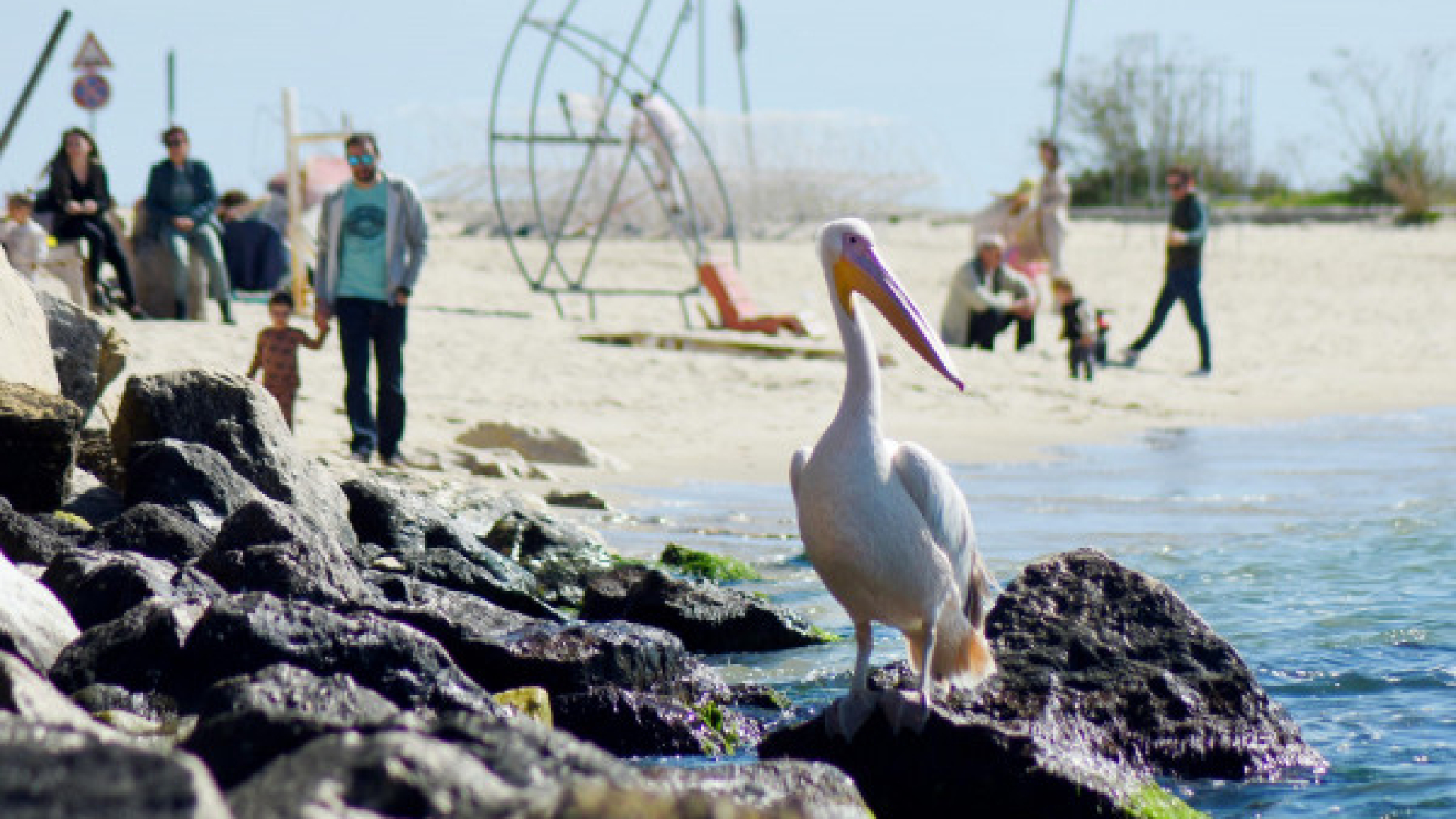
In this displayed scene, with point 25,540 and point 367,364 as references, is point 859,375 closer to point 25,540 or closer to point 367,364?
point 25,540

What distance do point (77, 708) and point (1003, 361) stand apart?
44.6 ft

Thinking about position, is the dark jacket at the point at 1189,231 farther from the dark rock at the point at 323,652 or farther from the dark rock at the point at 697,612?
the dark rock at the point at 323,652

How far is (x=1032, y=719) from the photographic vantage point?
5.45 metres

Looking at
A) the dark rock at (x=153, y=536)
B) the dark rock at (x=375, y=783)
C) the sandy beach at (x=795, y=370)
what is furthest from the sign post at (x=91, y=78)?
the dark rock at (x=375, y=783)

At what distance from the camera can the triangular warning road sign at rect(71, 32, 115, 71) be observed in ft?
59.5

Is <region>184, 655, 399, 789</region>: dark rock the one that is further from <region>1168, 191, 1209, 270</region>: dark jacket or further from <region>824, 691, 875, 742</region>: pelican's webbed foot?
<region>1168, 191, 1209, 270</region>: dark jacket

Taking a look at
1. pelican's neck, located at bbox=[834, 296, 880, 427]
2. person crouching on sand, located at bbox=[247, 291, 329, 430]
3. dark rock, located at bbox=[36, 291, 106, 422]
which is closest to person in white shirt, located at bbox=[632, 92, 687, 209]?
person crouching on sand, located at bbox=[247, 291, 329, 430]

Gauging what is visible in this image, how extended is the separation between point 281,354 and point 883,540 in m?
6.41

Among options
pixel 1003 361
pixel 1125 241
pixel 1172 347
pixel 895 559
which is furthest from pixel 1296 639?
pixel 1125 241

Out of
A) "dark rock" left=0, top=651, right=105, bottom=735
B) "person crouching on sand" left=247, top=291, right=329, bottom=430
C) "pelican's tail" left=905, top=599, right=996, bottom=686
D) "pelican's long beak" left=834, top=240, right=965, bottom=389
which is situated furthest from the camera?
"person crouching on sand" left=247, top=291, right=329, bottom=430

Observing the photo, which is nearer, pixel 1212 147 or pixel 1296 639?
pixel 1296 639

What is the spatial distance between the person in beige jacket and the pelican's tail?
12291 millimetres

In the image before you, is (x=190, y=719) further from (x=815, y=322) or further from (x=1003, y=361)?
(x=815, y=322)

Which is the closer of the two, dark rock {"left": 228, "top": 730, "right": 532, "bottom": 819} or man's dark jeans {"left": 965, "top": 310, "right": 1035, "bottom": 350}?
dark rock {"left": 228, "top": 730, "right": 532, "bottom": 819}
